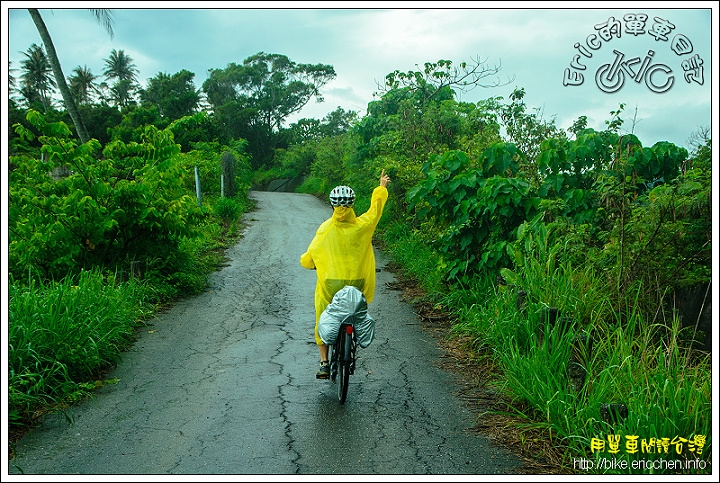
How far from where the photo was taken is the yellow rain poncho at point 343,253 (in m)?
5.51

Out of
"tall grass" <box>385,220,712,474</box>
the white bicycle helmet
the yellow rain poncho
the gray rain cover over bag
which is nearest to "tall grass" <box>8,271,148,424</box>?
the gray rain cover over bag

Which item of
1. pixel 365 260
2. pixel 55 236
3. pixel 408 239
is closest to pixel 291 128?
pixel 408 239

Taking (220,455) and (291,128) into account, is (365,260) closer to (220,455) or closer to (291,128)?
(220,455)

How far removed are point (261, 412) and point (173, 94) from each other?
107 ft

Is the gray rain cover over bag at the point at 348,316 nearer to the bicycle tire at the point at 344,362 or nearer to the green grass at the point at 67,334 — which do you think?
the bicycle tire at the point at 344,362

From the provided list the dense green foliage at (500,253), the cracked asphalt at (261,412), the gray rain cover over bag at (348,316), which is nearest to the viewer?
the cracked asphalt at (261,412)

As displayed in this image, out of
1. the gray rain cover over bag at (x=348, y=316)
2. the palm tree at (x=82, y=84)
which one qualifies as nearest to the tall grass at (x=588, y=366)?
the gray rain cover over bag at (x=348, y=316)

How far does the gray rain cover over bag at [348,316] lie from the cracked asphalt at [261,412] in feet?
1.97

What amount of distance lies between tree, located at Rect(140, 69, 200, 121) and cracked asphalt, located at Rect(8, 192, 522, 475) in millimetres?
27587

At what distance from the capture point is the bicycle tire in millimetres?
5215

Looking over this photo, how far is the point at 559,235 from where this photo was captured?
7348mm

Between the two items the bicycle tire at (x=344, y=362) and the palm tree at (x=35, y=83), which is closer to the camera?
the bicycle tire at (x=344, y=362)

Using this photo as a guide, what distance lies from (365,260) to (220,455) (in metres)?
2.10

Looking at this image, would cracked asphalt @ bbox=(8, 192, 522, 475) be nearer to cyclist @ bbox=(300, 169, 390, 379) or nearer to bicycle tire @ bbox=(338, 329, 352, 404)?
bicycle tire @ bbox=(338, 329, 352, 404)
